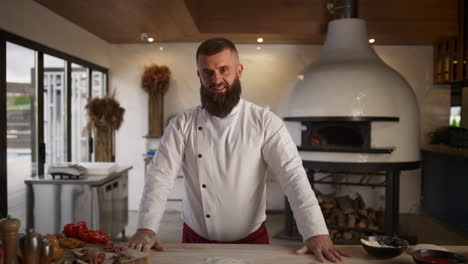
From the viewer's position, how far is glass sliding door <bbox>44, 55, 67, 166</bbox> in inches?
166

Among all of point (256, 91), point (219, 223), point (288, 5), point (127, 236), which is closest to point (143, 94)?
point (256, 91)

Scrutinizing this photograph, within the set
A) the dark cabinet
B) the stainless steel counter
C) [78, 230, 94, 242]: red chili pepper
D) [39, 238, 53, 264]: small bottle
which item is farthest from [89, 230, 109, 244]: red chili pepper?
the dark cabinet

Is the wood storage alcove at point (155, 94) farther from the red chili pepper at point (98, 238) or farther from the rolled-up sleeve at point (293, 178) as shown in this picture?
the red chili pepper at point (98, 238)

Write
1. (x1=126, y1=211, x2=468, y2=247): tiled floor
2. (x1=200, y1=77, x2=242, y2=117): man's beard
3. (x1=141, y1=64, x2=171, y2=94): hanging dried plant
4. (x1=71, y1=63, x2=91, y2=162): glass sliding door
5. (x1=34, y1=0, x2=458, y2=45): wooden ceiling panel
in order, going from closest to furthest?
1. (x1=200, y1=77, x2=242, y2=117): man's beard
2. (x1=34, y1=0, x2=458, y2=45): wooden ceiling panel
3. (x1=126, y1=211, x2=468, y2=247): tiled floor
4. (x1=71, y1=63, x2=91, y2=162): glass sliding door
5. (x1=141, y1=64, x2=171, y2=94): hanging dried plant

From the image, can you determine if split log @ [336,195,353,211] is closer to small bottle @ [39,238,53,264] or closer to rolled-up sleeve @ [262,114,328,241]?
rolled-up sleeve @ [262,114,328,241]

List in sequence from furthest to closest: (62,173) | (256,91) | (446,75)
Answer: (256,91)
(446,75)
(62,173)

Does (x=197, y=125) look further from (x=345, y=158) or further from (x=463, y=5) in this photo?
(x=463, y=5)

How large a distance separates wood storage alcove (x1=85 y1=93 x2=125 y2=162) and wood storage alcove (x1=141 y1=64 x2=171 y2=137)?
4.29 ft

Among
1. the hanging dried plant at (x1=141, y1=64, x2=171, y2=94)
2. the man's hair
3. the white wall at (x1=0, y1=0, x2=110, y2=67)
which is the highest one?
the white wall at (x1=0, y1=0, x2=110, y2=67)

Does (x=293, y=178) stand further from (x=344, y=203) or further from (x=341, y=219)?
(x=344, y=203)

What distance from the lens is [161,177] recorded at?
186cm

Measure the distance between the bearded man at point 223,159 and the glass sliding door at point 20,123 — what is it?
2.07 m

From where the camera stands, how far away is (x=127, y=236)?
4707mm

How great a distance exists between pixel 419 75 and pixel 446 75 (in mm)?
375
